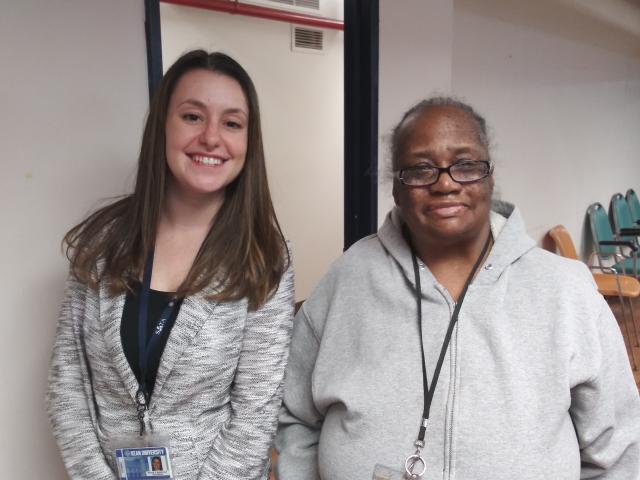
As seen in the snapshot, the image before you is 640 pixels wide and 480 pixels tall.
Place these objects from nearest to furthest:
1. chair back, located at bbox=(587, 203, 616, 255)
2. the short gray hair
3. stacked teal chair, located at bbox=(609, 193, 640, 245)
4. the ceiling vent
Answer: the short gray hair
the ceiling vent
chair back, located at bbox=(587, 203, 616, 255)
stacked teal chair, located at bbox=(609, 193, 640, 245)

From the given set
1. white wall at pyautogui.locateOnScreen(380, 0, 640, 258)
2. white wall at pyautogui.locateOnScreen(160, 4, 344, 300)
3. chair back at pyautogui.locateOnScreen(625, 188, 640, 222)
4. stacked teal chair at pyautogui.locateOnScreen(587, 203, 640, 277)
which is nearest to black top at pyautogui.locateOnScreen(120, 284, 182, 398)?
white wall at pyautogui.locateOnScreen(380, 0, 640, 258)

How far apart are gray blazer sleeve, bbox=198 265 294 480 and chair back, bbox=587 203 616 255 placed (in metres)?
4.63

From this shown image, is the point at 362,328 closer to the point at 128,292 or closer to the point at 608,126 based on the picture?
the point at 128,292

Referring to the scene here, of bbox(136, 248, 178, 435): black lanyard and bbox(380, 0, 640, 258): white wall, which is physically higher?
bbox(380, 0, 640, 258): white wall

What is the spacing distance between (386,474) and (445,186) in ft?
1.84

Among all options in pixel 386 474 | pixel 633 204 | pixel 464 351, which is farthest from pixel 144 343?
pixel 633 204

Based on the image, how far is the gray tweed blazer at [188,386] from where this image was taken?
119 cm

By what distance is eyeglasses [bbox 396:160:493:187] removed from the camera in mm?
1061

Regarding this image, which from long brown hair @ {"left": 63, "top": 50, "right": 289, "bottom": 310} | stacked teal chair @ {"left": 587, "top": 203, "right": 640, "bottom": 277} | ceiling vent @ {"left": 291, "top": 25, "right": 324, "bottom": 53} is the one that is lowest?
stacked teal chair @ {"left": 587, "top": 203, "right": 640, "bottom": 277}

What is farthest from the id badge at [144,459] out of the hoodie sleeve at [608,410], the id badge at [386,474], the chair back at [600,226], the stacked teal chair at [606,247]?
the chair back at [600,226]

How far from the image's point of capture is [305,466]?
124 cm

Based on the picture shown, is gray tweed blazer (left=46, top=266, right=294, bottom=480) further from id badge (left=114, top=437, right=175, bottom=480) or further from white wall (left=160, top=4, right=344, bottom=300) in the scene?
white wall (left=160, top=4, right=344, bottom=300)

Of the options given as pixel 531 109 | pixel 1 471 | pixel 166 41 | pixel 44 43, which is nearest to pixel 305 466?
pixel 1 471

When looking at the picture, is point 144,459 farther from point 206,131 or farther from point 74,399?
point 206,131
